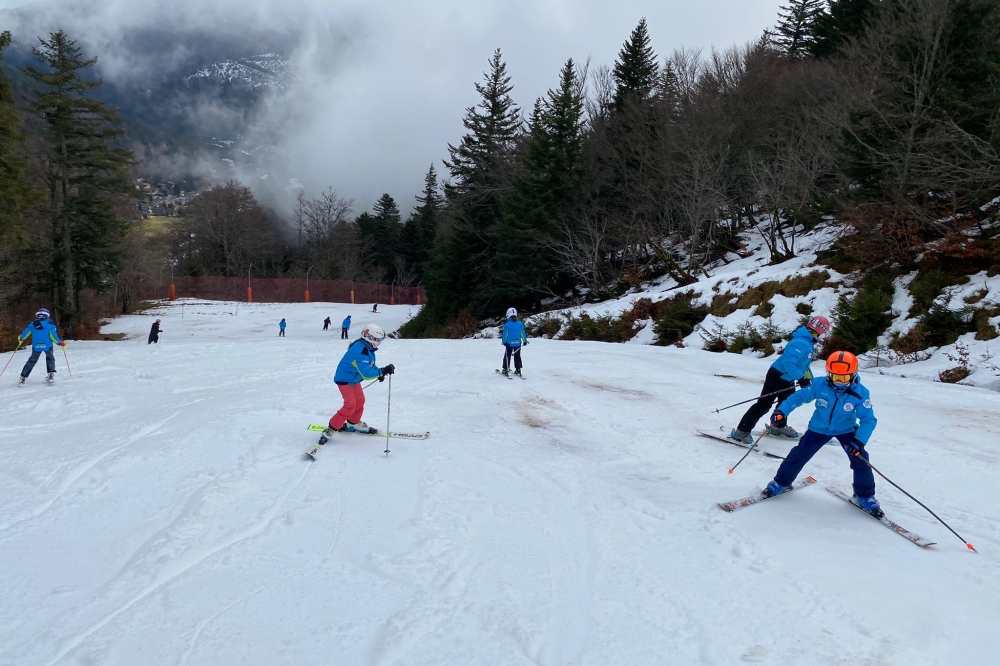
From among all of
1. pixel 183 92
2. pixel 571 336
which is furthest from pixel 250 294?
pixel 183 92

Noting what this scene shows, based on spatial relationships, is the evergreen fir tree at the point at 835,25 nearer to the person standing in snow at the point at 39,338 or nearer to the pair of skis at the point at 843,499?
the pair of skis at the point at 843,499

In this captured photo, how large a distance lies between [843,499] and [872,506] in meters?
0.36

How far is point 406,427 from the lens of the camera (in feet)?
27.2

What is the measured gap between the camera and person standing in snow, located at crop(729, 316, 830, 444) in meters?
7.14

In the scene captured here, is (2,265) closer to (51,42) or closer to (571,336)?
(51,42)

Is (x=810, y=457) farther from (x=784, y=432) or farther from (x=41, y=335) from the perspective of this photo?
(x=41, y=335)

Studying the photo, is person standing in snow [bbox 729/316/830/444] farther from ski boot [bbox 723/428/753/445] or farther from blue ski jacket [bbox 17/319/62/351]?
blue ski jacket [bbox 17/319/62/351]

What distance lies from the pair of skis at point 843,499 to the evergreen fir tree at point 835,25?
32.3 meters

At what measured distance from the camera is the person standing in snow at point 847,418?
4.82 metres

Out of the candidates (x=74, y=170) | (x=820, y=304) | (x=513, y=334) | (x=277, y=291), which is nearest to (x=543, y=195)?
(x=820, y=304)

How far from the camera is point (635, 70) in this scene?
116ft

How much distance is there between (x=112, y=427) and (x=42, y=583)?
5.18m

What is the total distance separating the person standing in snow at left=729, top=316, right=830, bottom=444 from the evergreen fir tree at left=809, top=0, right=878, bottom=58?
29932 mm

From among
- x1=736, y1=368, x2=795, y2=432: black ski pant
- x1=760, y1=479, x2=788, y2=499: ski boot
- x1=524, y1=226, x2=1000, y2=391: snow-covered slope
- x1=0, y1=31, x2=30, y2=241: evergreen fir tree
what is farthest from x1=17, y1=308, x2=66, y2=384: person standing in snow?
x1=524, y1=226, x2=1000, y2=391: snow-covered slope
